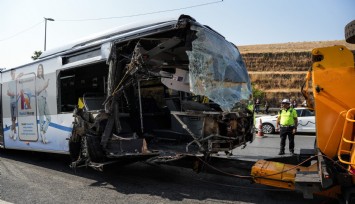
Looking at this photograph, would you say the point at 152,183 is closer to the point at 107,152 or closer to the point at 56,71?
the point at 107,152

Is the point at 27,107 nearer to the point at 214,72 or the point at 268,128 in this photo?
the point at 214,72

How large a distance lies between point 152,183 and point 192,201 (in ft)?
4.74

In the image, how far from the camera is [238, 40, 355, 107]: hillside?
51.0 metres

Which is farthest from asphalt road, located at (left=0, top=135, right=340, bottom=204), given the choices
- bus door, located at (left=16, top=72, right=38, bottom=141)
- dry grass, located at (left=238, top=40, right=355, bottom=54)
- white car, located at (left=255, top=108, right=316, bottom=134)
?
dry grass, located at (left=238, top=40, right=355, bottom=54)

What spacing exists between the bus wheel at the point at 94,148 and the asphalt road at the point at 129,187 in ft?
1.95

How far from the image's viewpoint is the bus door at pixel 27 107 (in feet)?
27.9

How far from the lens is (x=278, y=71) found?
57.4 metres

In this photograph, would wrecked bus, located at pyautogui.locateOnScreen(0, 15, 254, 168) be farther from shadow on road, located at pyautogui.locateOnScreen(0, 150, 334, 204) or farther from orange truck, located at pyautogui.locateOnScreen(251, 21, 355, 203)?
orange truck, located at pyautogui.locateOnScreen(251, 21, 355, 203)

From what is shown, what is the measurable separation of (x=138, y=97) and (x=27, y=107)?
3.07 meters

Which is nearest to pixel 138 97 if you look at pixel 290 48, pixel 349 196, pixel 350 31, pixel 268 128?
pixel 350 31

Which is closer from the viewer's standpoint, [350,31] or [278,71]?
[350,31]

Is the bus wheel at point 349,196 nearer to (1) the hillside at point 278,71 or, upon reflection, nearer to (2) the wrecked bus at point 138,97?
(2) the wrecked bus at point 138,97

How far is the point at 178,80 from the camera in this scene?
6.71 meters

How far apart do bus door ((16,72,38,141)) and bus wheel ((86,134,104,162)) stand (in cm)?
288
